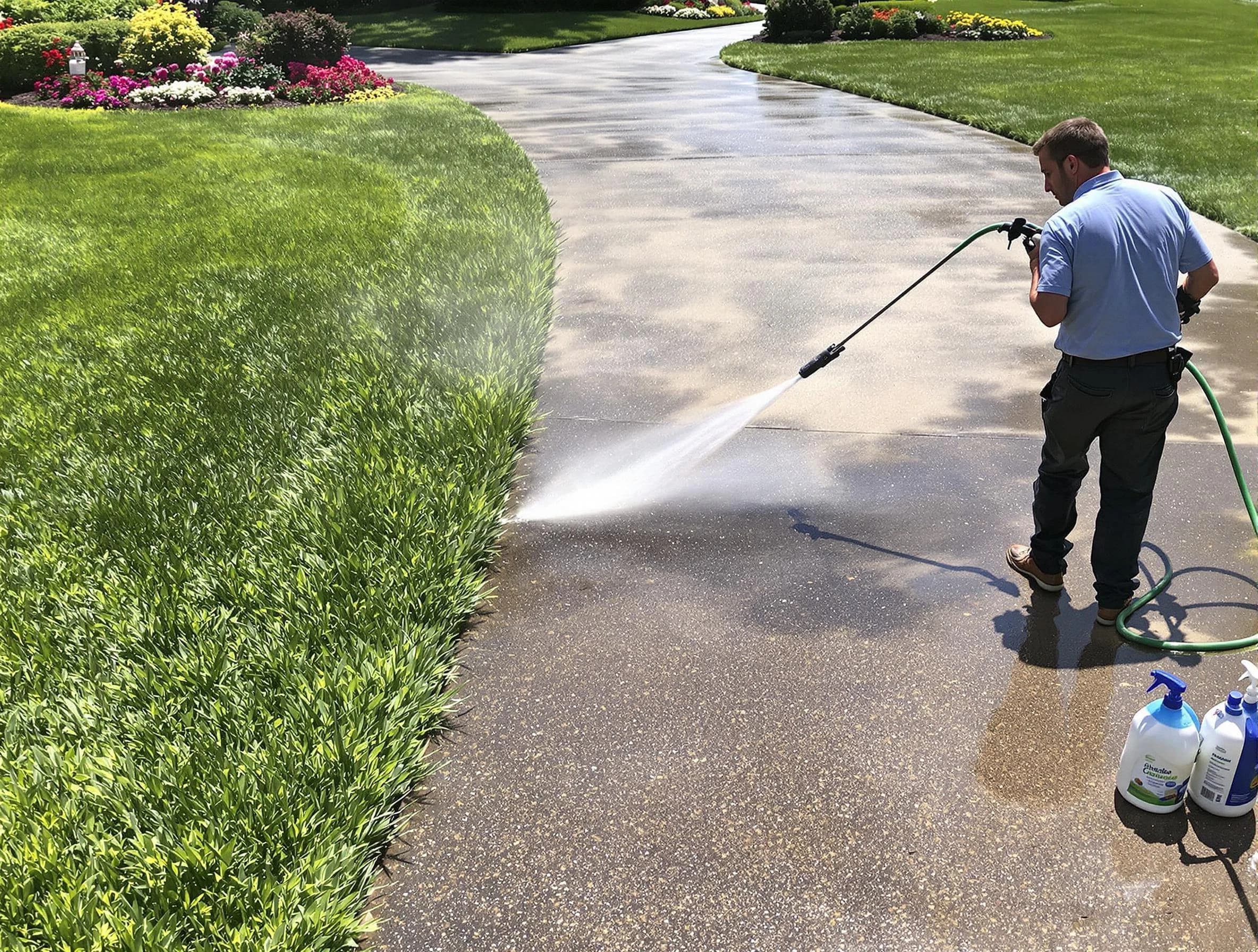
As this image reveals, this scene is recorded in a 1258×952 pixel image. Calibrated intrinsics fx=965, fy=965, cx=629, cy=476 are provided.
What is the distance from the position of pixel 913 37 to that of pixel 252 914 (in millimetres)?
28000

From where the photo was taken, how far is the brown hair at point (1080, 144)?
349 centimetres

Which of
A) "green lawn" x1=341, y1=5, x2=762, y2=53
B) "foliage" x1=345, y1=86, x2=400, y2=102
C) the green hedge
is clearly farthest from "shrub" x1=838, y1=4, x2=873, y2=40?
the green hedge

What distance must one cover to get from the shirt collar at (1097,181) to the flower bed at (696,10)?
35.0 m

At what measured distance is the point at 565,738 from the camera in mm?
3355

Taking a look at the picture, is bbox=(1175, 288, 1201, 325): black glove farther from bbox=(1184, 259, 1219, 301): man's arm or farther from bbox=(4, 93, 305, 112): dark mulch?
bbox=(4, 93, 305, 112): dark mulch

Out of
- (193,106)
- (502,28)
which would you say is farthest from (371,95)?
(502,28)

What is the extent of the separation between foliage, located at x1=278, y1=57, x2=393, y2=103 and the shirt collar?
52.9 feet

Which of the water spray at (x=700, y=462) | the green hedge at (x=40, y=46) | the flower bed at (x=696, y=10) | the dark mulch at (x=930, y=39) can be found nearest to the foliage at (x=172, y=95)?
the green hedge at (x=40, y=46)

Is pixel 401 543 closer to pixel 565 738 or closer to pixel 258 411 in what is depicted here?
pixel 565 738

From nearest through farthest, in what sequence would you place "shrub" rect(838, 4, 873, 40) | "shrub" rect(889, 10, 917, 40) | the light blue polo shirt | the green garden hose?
1. the light blue polo shirt
2. the green garden hose
3. "shrub" rect(889, 10, 917, 40)
4. "shrub" rect(838, 4, 873, 40)

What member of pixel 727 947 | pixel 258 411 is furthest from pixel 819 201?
pixel 727 947

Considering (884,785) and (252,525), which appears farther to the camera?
(252,525)

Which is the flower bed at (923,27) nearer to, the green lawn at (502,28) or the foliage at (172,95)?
the green lawn at (502,28)

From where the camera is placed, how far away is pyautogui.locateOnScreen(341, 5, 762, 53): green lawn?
26891 millimetres
